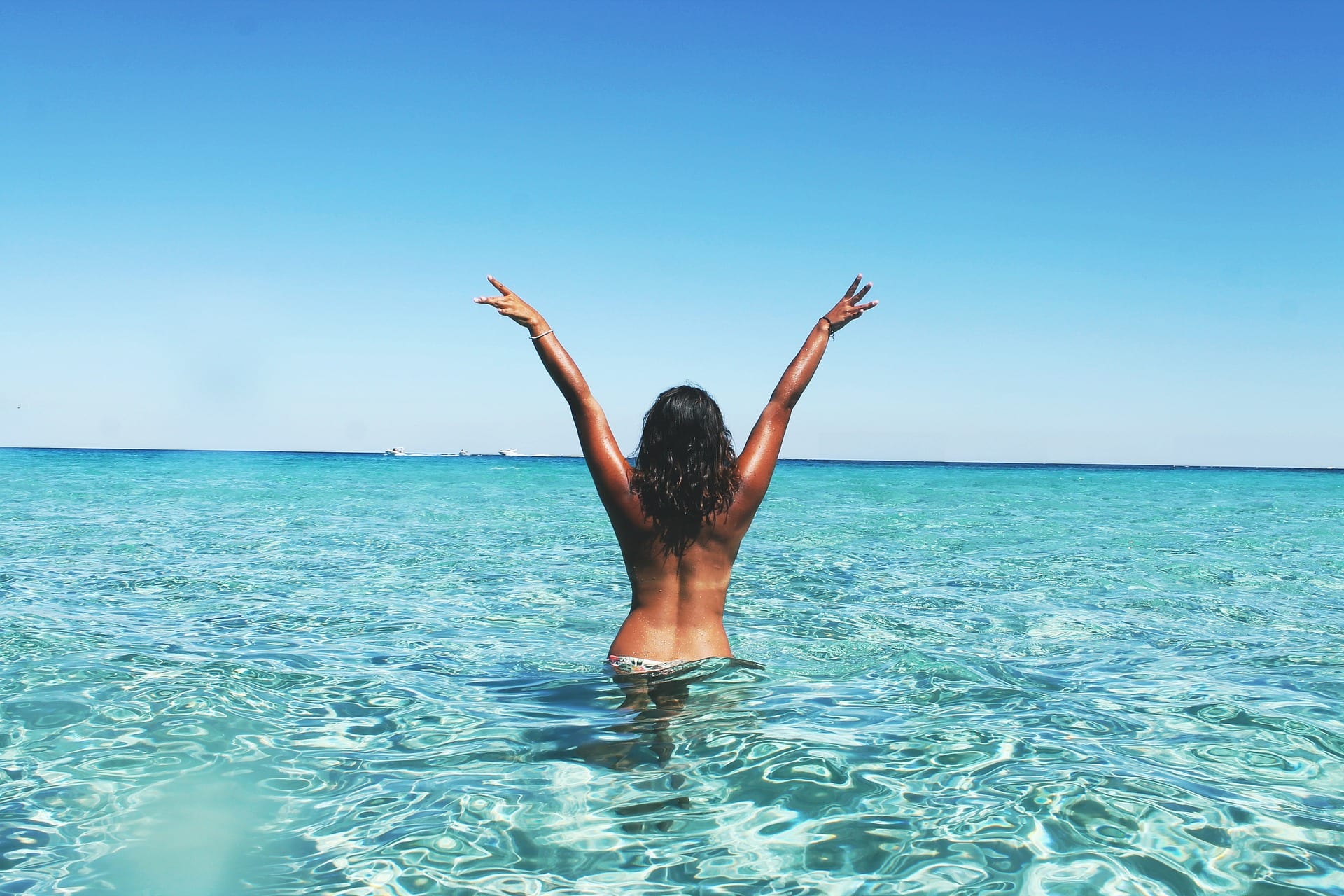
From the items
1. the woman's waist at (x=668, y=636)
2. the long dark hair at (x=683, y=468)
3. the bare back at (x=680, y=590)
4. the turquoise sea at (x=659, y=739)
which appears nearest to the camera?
the turquoise sea at (x=659, y=739)

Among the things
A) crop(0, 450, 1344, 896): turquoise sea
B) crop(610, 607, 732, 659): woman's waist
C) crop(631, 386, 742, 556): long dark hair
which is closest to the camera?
crop(0, 450, 1344, 896): turquoise sea

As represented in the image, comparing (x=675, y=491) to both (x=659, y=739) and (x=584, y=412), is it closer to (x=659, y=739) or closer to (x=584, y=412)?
(x=584, y=412)

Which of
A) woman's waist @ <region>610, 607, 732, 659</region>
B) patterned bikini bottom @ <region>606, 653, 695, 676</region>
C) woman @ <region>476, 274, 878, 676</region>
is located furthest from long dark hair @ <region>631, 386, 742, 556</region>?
patterned bikini bottom @ <region>606, 653, 695, 676</region>

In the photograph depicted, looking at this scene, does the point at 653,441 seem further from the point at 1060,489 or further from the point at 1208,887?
the point at 1060,489

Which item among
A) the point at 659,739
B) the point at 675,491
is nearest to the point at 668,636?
the point at 659,739

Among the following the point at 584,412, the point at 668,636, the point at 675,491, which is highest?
the point at 584,412

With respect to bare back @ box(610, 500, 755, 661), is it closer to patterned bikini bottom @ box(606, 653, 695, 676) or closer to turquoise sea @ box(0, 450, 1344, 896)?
patterned bikini bottom @ box(606, 653, 695, 676)

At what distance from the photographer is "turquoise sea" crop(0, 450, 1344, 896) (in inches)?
123

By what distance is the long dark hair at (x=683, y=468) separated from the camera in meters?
4.21

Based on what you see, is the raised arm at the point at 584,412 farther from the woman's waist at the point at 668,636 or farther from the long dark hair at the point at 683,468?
the woman's waist at the point at 668,636

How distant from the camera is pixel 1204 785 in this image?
12.6ft

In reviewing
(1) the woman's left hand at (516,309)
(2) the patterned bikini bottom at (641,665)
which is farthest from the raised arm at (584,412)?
(2) the patterned bikini bottom at (641,665)

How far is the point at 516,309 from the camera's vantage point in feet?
14.2

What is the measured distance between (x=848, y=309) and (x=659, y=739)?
2.43m
